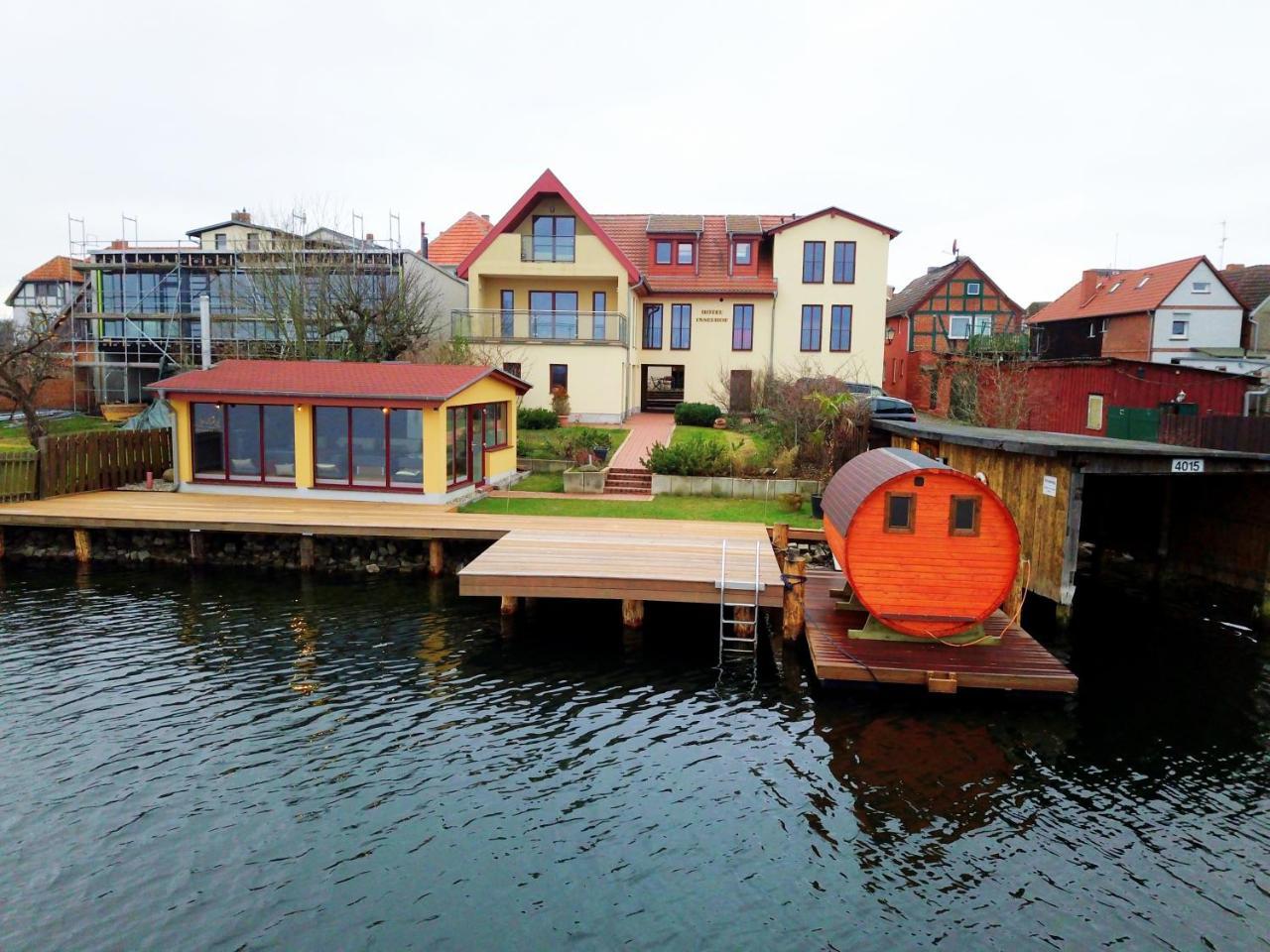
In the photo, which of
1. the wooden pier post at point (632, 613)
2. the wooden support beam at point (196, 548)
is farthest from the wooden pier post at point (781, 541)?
the wooden support beam at point (196, 548)

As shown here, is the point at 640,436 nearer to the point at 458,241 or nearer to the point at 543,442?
the point at 543,442

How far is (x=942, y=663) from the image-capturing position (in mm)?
12586

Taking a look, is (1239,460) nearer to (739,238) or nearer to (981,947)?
(981,947)

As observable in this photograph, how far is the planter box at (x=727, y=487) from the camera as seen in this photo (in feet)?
74.8

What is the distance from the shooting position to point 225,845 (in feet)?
28.3

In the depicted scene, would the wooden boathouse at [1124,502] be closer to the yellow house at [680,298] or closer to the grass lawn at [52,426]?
the yellow house at [680,298]

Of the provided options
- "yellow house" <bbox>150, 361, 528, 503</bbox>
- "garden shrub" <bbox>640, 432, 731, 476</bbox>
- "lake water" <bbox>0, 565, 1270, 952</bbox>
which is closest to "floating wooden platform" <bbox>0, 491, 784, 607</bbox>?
"yellow house" <bbox>150, 361, 528, 503</bbox>

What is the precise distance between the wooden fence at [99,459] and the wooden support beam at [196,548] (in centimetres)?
481


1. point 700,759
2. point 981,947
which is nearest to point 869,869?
point 981,947

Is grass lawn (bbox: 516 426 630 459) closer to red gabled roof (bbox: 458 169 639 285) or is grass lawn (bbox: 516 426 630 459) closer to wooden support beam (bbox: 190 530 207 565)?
red gabled roof (bbox: 458 169 639 285)

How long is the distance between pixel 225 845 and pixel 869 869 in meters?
6.29

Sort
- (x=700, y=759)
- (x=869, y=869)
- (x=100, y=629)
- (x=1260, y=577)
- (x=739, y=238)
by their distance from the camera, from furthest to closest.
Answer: (x=739, y=238) < (x=1260, y=577) < (x=100, y=629) < (x=700, y=759) < (x=869, y=869)

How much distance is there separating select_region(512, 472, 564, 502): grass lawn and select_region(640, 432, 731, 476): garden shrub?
263cm

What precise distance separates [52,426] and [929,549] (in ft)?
127
